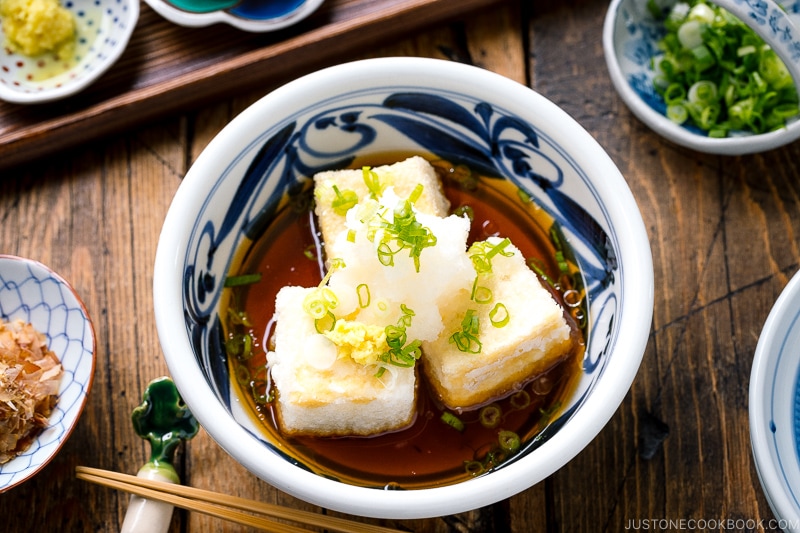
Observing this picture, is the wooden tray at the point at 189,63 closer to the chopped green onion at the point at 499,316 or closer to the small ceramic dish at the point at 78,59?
the small ceramic dish at the point at 78,59

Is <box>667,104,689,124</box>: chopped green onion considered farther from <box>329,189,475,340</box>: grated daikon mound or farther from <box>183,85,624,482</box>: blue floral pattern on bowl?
<box>329,189,475,340</box>: grated daikon mound

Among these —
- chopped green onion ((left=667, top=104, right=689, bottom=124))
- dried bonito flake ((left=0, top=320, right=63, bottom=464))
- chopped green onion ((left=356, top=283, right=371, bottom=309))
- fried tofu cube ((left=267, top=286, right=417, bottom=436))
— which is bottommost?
dried bonito flake ((left=0, top=320, right=63, bottom=464))

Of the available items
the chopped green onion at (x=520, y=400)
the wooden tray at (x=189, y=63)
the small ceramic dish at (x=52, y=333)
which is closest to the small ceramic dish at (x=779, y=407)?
the chopped green onion at (x=520, y=400)

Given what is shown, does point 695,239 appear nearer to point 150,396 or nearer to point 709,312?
point 709,312

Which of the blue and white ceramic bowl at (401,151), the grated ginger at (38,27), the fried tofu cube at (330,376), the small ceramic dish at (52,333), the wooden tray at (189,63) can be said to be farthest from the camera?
the grated ginger at (38,27)

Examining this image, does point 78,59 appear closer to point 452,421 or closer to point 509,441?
point 452,421

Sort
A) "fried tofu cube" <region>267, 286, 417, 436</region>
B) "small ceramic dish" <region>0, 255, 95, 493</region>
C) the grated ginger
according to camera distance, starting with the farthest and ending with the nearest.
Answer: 1. the grated ginger
2. "small ceramic dish" <region>0, 255, 95, 493</region>
3. "fried tofu cube" <region>267, 286, 417, 436</region>

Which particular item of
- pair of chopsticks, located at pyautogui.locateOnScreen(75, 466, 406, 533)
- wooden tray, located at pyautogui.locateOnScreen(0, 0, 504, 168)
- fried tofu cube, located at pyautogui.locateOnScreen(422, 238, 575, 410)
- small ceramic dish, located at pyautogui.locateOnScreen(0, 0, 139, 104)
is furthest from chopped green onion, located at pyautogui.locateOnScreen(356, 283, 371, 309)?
small ceramic dish, located at pyautogui.locateOnScreen(0, 0, 139, 104)
